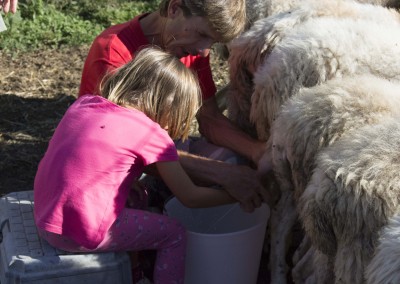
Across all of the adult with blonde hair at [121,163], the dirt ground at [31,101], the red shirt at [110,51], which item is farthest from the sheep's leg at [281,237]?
the dirt ground at [31,101]

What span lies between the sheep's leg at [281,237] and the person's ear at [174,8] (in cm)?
96

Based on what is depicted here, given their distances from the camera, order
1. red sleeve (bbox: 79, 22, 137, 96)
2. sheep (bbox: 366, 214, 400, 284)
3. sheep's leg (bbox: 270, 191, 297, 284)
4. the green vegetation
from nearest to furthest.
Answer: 1. sheep (bbox: 366, 214, 400, 284)
2. red sleeve (bbox: 79, 22, 137, 96)
3. sheep's leg (bbox: 270, 191, 297, 284)
4. the green vegetation

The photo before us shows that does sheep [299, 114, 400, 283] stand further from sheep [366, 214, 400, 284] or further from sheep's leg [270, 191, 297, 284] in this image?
sheep's leg [270, 191, 297, 284]

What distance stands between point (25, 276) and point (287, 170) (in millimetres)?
1097

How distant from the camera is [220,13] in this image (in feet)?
10.8

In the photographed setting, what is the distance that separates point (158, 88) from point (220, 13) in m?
0.50

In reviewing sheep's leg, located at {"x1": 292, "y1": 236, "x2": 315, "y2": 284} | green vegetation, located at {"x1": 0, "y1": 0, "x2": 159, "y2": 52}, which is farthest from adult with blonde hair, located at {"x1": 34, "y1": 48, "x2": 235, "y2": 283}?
green vegetation, located at {"x1": 0, "y1": 0, "x2": 159, "y2": 52}

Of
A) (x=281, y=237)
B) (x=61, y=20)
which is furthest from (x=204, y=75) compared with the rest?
(x=61, y=20)

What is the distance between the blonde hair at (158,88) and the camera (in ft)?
9.99

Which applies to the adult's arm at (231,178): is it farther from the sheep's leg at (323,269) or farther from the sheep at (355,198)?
the sheep at (355,198)

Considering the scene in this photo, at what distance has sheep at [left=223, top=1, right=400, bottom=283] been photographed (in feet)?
10.7

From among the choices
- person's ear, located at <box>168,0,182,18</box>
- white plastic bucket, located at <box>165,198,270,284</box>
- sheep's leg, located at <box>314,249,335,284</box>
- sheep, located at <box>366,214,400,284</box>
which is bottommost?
white plastic bucket, located at <box>165,198,270,284</box>

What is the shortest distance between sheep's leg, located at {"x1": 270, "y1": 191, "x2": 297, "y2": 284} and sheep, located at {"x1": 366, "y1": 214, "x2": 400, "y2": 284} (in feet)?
4.04

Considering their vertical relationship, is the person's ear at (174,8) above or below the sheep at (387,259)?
above
